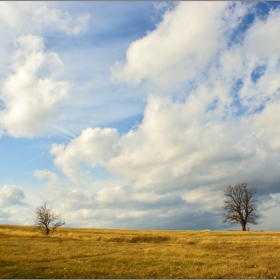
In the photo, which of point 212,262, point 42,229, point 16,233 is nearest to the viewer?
point 212,262

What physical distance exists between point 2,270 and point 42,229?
1554 inches

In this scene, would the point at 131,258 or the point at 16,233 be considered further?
the point at 16,233

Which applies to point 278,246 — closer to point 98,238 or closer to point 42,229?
point 98,238

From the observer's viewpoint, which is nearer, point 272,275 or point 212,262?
point 272,275

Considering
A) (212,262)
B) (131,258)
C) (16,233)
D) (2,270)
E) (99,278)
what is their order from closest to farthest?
1. (99,278)
2. (2,270)
3. (212,262)
4. (131,258)
5. (16,233)

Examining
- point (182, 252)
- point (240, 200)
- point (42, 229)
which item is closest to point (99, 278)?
point (182, 252)

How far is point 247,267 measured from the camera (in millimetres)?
20906

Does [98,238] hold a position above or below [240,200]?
below

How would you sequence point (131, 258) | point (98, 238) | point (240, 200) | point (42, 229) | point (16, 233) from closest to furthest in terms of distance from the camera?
point (131, 258), point (98, 238), point (16, 233), point (42, 229), point (240, 200)

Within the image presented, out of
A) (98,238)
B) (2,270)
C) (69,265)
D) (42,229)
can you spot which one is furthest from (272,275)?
(42,229)

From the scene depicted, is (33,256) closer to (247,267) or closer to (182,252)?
(182,252)

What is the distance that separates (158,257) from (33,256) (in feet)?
33.9

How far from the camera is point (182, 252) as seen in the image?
2778cm

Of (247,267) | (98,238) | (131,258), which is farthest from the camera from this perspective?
(98,238)
